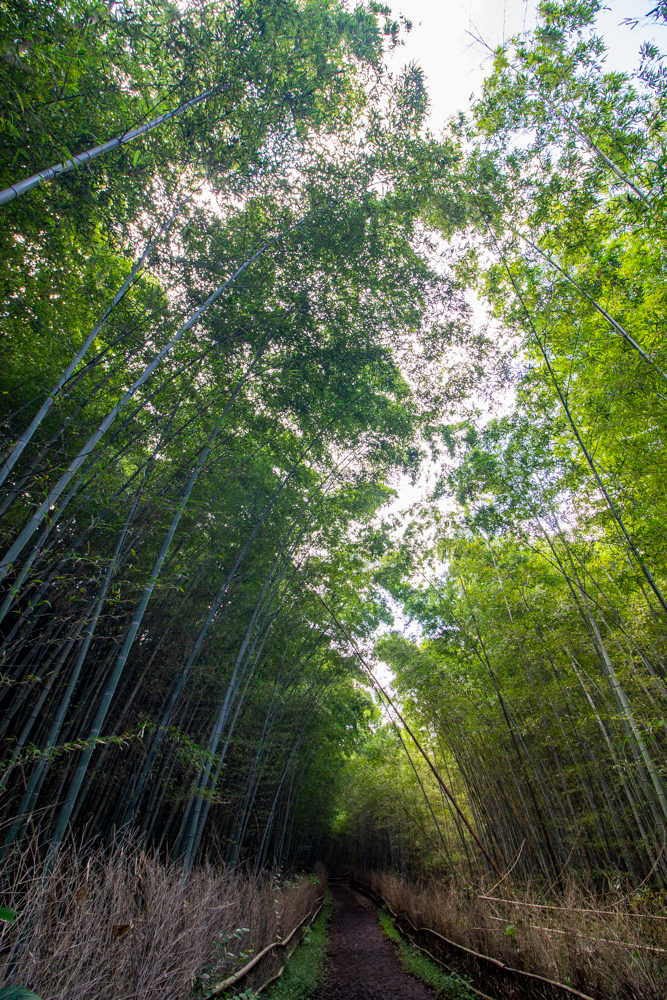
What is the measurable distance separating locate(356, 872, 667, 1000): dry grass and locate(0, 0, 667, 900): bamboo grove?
28.5 inches

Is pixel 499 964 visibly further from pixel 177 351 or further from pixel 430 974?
pixel 177 351

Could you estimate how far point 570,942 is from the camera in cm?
276

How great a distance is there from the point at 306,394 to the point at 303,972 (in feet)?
21.5

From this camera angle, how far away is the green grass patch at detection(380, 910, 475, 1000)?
153 inches

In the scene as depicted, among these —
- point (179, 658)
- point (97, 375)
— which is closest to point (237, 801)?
point (179, 658)

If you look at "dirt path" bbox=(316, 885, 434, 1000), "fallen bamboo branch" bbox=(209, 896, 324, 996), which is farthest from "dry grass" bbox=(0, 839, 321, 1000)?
"dirt path" bbox=(316, 885, 434, 1000)

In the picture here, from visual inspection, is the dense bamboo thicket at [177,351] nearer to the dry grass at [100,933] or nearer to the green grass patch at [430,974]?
the dry grass at [100,933]

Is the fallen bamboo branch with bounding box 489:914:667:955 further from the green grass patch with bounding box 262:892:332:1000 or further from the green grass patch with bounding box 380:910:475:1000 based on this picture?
the green grass patch with bounding box 262:892:332:1000

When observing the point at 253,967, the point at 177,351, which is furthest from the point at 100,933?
the point at 177,351

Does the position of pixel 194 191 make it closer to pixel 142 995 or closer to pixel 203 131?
pixel 203 131

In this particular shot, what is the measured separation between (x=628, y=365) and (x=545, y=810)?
5134 mm

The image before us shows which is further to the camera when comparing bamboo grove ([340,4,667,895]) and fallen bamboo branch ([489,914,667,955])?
bamboo grove ([340,4,667,895])

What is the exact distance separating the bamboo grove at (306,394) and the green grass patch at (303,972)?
1577mm

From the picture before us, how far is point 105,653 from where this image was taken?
3748 millimetres
